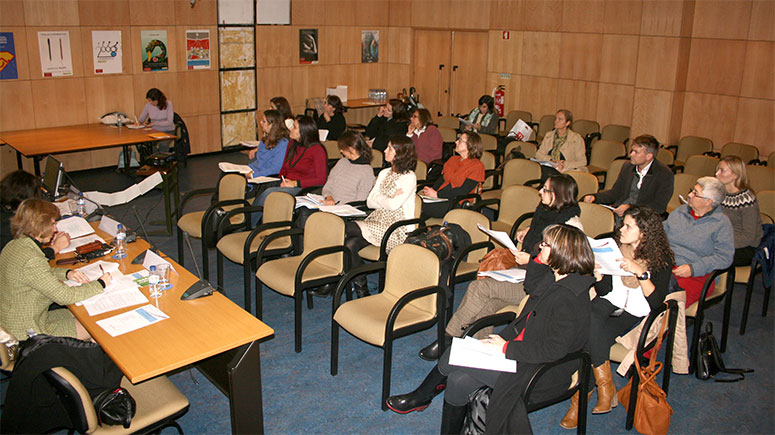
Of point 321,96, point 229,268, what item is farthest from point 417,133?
point 321,96

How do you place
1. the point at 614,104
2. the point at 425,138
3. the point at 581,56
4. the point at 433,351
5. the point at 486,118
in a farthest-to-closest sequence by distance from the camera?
the point at 581,56 < the point at 614,104 < the point at 486,118 < the point at 425,138 < the point at 433,351

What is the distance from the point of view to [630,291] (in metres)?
3.94

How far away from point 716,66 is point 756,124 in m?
0.99

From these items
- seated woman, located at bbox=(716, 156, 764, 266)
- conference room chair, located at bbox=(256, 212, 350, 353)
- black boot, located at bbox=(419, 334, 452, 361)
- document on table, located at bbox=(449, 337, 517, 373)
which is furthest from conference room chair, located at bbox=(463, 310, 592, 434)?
seated woman, located at bbox=(716, 156, 764, 266)

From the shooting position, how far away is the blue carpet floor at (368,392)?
13.1 ft

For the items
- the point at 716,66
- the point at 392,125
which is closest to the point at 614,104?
the point at 716,66

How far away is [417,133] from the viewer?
8.21m

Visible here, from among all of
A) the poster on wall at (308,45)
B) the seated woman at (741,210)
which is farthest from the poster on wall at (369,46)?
the seated woman at (741,210)

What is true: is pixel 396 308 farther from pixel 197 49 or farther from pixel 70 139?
pixel 197 49

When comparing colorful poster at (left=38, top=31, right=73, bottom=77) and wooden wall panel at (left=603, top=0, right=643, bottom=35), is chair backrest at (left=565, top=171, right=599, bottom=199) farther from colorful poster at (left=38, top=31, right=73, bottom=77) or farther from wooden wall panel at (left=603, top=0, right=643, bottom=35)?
colorful poster at (left=38, top=31, right=73, bottom=77)

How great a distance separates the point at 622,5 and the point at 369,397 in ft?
25.9

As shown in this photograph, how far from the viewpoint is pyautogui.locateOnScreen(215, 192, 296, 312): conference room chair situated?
5281 millimetres

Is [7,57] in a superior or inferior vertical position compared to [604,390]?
superior

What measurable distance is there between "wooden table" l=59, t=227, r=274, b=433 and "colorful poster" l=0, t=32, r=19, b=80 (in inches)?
260
